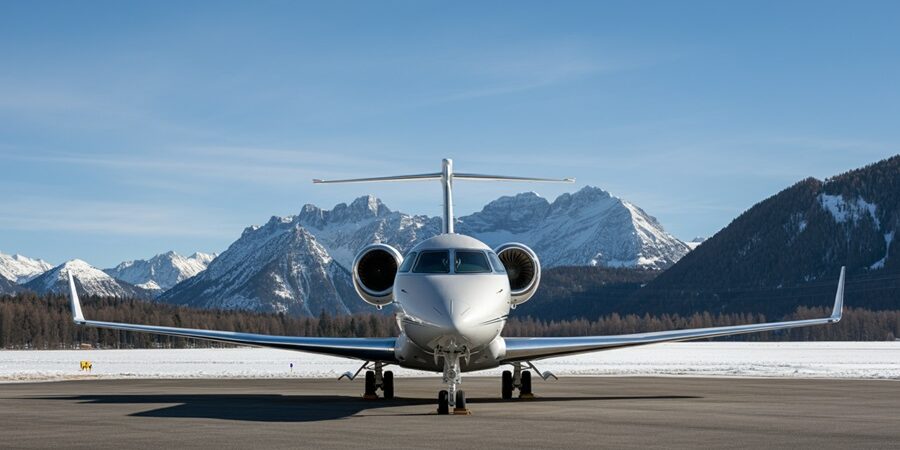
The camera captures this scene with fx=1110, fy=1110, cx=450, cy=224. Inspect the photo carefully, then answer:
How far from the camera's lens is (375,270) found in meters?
25.2

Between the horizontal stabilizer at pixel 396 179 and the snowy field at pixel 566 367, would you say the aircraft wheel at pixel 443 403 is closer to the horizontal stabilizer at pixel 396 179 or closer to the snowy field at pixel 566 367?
the horizontal stabilizer at pixel 396 179

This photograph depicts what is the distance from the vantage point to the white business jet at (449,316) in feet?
64.8

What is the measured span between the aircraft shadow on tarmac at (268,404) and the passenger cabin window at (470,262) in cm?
275

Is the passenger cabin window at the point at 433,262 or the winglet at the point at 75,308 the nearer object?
the passenger cabin window at the point at 433,262

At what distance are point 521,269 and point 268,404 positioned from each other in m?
6.56

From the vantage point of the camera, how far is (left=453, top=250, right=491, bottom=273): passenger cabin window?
2092 centimetres

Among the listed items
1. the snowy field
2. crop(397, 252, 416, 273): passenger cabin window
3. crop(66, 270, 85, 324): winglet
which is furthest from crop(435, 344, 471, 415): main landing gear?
the snowy field

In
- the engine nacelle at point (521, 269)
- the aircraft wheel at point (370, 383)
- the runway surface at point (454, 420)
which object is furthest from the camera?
the aircraft wheel at point (370, 383)

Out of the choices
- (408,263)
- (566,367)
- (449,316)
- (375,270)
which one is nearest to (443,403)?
(449,316)

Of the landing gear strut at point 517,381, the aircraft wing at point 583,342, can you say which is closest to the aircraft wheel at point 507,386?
the landing gear strut at point 517,381

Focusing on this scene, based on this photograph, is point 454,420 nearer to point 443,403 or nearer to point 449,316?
point 443,403

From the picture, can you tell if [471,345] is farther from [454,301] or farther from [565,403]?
[565,403]

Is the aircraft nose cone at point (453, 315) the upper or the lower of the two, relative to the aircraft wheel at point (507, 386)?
upper

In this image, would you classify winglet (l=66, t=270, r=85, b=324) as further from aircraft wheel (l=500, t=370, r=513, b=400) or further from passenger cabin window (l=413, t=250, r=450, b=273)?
aircraft wheel (l=500, t=370, r=513, b=400)
